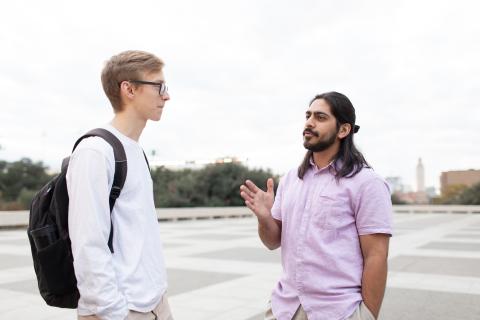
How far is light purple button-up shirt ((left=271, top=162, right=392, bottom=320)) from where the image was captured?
2.08 metres

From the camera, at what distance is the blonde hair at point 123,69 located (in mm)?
1985

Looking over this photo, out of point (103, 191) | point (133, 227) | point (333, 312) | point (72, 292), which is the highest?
point (103, 191)

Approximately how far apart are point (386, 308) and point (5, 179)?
1347 inches

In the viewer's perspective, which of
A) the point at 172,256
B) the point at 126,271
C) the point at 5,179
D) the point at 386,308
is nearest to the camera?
the point at 126,271

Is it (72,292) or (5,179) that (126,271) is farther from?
(5,179)

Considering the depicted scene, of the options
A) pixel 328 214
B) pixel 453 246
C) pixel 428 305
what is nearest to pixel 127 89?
pixel 328 214

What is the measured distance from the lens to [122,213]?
72.7 inches

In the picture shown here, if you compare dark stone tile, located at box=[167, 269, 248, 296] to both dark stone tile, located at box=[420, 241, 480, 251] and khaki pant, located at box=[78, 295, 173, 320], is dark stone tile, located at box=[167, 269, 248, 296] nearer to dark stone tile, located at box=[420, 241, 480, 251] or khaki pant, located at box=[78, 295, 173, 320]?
khaki pant, located at box=[78, 295, 173, 320]

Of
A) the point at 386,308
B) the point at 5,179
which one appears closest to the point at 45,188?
the point at 386,308

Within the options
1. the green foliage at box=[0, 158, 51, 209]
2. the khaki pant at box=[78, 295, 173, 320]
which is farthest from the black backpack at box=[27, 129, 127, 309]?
the green foliage at box=[0, 158, 51, 209]

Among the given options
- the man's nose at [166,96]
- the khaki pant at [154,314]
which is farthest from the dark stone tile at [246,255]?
the man's nose at [166,96]

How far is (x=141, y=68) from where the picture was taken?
6.56ft

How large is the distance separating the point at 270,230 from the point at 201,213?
967 inches

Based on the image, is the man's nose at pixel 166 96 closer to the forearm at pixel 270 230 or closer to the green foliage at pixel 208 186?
the forearm at pixel 270 230
